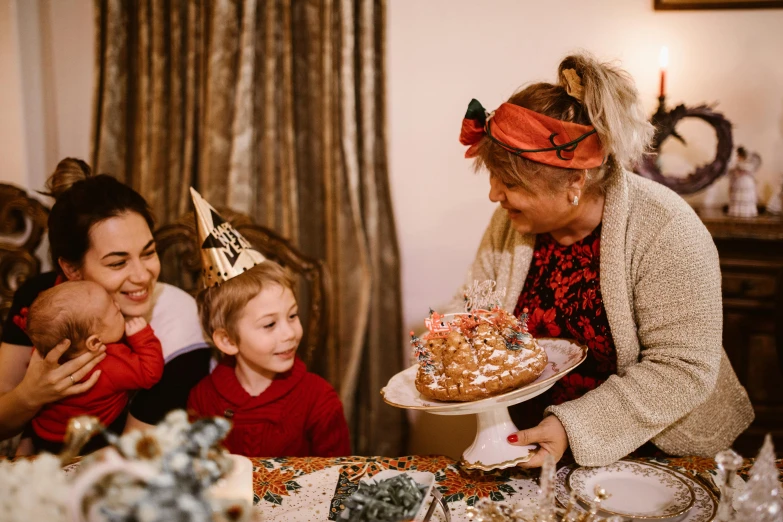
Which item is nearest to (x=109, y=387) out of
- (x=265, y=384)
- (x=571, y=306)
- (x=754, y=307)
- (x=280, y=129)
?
(x=265, y=384)

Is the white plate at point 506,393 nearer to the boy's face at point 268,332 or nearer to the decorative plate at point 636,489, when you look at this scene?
the decorative plate at point 636,489

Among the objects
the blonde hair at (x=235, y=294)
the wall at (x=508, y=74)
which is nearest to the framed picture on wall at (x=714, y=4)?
the wall at (x=508, y=74)

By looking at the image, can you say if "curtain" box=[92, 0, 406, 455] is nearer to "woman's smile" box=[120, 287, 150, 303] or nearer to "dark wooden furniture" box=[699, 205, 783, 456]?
"woman's smile" box=[120, 287, 150, 303]

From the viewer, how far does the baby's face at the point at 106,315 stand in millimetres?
1638

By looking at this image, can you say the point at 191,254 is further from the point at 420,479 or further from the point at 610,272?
the point at 610,272

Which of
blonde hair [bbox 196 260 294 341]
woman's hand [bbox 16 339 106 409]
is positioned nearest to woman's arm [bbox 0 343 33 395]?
woman's hand [bbox 16 339 106 409]

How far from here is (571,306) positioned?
5.53 ft

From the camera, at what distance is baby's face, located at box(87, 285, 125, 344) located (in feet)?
5.37

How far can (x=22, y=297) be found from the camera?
1.88m

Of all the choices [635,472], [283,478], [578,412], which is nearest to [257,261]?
[283,478]

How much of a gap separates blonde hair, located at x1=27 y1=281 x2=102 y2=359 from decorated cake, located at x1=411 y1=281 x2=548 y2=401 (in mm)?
959

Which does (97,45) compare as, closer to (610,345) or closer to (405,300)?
(405,300)

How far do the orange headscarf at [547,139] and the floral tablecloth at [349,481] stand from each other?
0.75 metres

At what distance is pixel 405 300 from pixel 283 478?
166 centimetres
